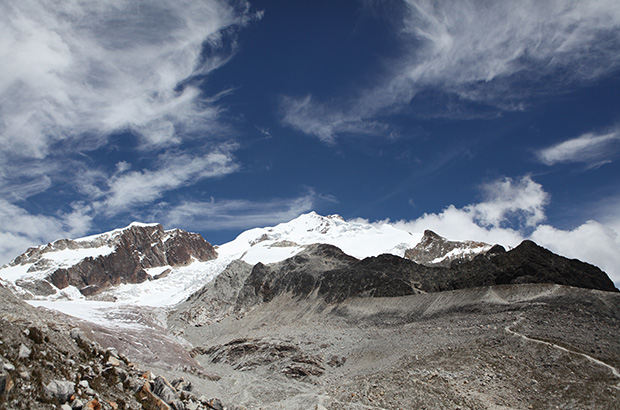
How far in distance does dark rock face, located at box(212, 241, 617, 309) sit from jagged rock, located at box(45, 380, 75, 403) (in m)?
65.3

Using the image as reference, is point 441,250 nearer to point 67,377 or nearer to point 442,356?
point 442,356

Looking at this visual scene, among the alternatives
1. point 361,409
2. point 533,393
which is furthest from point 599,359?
point 361,409

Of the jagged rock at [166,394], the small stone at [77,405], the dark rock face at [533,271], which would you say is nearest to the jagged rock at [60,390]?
the small stone at [77,405]

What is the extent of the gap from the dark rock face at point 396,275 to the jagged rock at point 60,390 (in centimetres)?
6525

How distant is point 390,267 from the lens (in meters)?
91.6

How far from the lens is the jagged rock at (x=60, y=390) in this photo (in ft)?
38.2

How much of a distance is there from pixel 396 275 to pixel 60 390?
257 ft

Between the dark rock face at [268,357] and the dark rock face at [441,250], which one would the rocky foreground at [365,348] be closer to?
the dark rock face at [268,357]

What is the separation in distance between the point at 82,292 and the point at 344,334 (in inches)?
7185

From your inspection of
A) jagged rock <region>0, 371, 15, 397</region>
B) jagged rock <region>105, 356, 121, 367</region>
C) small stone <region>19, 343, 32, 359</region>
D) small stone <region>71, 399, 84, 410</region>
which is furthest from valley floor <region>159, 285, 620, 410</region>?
jagged rock <region>0, 371, 15, 397</region>

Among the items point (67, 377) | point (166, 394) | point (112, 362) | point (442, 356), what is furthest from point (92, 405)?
point (442, 356)

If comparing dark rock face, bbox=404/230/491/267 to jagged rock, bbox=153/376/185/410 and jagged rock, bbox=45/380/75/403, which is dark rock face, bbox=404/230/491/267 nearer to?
jagged rock, bbox=153/376/185/410

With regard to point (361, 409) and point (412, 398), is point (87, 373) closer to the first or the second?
point (361, 409)

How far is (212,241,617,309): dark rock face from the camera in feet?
216
